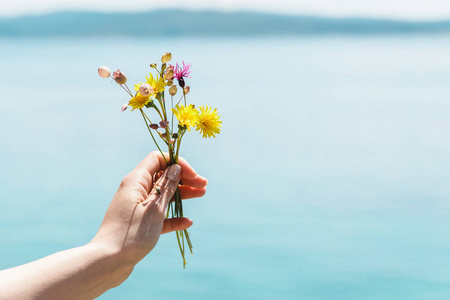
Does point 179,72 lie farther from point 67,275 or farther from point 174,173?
point 67,275

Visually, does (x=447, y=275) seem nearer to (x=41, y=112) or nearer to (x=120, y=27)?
(x=41, y=112)

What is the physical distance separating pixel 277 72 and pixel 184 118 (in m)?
4.55

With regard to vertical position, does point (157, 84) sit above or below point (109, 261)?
above

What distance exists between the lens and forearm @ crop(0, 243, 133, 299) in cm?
80

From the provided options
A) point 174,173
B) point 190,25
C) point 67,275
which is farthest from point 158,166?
point 190,25

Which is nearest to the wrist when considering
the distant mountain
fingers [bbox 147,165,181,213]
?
fingers [bbox 147,165,181,213]

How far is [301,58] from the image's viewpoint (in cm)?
599

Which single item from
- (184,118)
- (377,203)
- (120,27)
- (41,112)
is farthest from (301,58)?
(184,118)

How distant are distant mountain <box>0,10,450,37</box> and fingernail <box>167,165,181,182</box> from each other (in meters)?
5.95

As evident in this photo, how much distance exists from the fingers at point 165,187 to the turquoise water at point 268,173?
22cm

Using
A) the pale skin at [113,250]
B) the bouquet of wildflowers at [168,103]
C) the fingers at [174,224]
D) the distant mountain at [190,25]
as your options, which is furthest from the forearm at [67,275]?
the distant mountain at [190,25]

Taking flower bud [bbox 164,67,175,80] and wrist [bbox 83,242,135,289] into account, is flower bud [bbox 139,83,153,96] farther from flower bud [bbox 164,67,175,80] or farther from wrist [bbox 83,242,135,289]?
wrist [bbox 83,242,135,289]

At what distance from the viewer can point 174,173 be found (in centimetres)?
99

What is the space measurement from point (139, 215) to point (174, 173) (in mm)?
117
